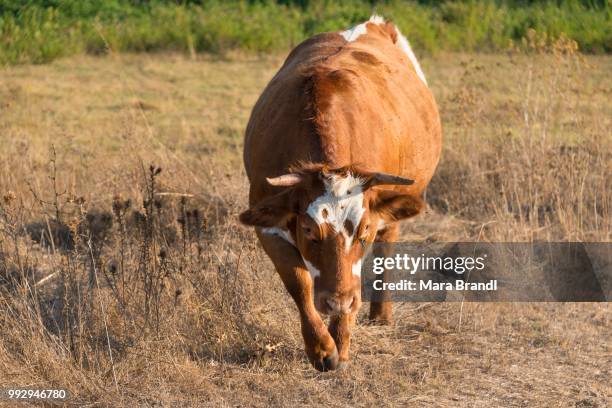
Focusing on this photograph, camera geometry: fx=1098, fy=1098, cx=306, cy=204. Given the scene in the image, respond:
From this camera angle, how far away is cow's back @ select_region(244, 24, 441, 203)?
5.88m

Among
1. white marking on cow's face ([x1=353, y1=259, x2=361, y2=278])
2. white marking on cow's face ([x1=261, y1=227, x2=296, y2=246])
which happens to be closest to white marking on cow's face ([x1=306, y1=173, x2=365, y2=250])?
white marking on cow's face ([x1=353, y1=259, x2=361, y2=278])

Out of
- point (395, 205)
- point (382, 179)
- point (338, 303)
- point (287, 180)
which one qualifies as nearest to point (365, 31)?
point (395, 205)

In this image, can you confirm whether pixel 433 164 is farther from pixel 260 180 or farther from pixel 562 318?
pixel 260 180

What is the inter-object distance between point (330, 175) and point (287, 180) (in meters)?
0.21

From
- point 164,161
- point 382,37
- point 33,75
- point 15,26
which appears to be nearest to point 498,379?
point 382,37

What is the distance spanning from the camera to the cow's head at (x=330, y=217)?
17.7 feet

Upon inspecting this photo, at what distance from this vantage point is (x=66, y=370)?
18.7ft

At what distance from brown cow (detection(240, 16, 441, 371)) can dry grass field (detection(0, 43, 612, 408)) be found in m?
0.40

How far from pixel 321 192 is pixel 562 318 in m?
2.44

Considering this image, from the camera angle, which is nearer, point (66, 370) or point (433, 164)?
point (66, 370)

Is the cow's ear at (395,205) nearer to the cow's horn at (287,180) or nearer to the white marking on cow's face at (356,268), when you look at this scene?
the white marking on cow's face at (356,268)

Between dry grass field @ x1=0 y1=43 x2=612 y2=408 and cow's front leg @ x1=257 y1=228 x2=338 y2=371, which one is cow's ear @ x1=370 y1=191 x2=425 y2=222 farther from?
dry grass field @ x1=0 y1=43 x2=612 y2=408

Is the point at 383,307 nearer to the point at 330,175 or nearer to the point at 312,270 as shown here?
the point at 312,270

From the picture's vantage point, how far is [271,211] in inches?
220
